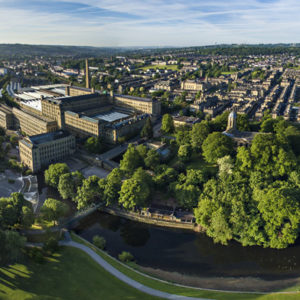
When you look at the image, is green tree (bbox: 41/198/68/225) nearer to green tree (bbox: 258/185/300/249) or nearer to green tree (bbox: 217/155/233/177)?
green tree (bbox: 217/155/233/177)

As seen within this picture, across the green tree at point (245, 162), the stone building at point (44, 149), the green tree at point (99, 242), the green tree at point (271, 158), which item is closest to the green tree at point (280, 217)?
the green tree at point (271, 158)

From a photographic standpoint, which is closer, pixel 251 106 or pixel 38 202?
pixel 38 202

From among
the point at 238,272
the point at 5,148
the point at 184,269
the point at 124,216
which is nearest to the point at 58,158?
the point at 5,148

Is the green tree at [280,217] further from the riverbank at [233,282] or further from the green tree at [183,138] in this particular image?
the green tree at [183,138]

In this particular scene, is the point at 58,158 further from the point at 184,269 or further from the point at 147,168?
the point at 184,269

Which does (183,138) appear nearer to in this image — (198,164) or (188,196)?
(198,164)

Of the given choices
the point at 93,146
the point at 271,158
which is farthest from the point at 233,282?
the point at 93,146

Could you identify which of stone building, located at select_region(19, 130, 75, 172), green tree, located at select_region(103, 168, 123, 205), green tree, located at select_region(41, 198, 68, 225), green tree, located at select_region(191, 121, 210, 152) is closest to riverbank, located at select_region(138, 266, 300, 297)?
green tree, located at select_region(103, 168, 123, 205)
